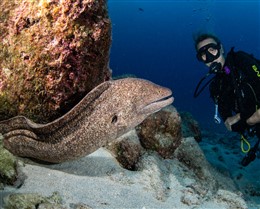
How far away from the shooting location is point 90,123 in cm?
353

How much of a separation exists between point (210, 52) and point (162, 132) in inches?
87.5

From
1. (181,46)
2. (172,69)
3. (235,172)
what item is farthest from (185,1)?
(235,172)

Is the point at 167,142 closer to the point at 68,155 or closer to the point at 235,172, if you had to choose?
the point at 68,155

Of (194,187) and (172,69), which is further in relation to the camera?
(172,69)

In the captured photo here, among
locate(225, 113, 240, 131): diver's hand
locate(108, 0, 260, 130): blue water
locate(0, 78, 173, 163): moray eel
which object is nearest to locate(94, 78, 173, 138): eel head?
locate(0, 78, 173, 163): moray eel

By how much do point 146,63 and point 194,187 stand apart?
94.9m

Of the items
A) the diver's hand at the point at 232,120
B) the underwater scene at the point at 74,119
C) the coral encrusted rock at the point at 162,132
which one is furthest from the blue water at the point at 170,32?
the underwater scene at the point at 74,119

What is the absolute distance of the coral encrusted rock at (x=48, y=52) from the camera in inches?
129

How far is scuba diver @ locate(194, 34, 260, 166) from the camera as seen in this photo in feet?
18.5

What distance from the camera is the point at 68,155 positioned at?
3.67m

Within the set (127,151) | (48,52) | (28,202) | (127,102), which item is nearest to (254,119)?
(127,151)

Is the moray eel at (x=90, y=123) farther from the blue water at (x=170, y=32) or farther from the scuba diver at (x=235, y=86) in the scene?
the blue water at (x=170, y=32)

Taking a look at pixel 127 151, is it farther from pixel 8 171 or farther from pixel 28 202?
pixel 28 202

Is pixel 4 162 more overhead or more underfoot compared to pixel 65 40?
more underfoot
